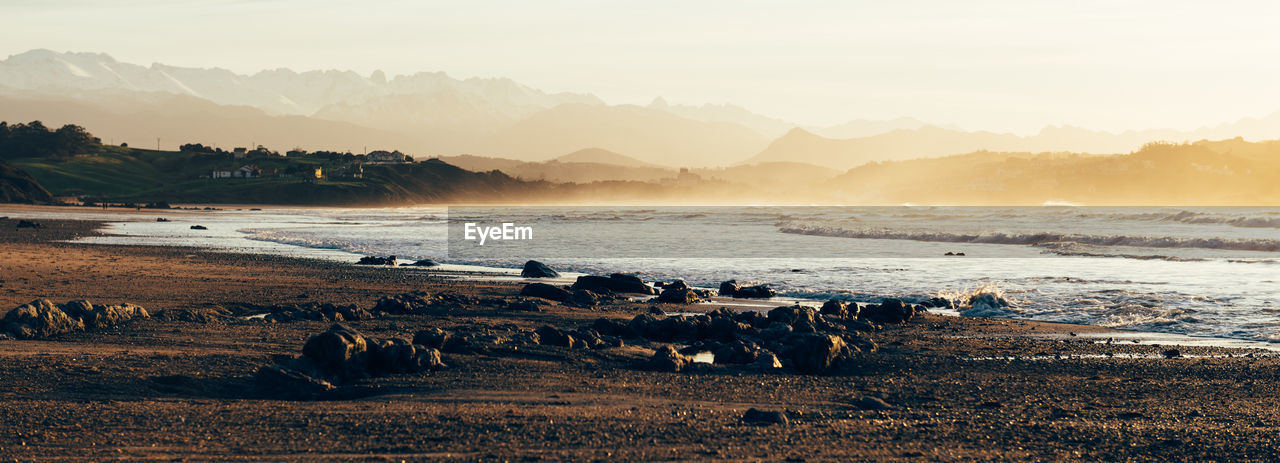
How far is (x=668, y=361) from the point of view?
1095 centimetres

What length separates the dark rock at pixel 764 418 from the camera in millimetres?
8141

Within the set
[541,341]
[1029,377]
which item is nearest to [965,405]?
[1029,377]

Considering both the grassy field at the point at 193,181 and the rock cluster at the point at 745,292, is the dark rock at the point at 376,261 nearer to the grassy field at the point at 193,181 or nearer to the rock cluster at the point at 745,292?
the rock cluster at the point at 745,292

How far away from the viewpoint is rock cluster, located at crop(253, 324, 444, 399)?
30.0ft

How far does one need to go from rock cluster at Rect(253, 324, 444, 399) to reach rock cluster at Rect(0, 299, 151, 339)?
4.64 m

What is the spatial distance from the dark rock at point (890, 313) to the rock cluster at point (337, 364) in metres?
8.65

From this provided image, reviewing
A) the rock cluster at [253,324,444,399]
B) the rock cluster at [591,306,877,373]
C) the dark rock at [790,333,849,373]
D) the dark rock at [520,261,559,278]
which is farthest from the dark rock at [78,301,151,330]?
the dark rock at [520,261,559,278]

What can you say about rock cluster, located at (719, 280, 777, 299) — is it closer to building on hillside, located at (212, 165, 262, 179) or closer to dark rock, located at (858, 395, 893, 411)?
dark rock, located at (858, 395, 893, 411)

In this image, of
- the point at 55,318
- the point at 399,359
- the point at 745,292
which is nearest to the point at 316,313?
the point at 55,318

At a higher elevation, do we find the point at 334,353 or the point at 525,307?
the point at 334,353

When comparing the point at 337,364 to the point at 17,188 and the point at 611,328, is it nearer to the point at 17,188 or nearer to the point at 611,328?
the point at 611,328

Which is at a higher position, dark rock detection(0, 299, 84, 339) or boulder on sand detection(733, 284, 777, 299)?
dark rock detection(0, 299, 84, 339)

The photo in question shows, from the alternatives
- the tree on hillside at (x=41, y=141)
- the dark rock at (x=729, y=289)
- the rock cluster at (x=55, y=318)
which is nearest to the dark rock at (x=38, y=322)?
the rock cluster at (x=55, y=318)

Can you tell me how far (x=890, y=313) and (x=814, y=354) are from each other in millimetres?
5732
